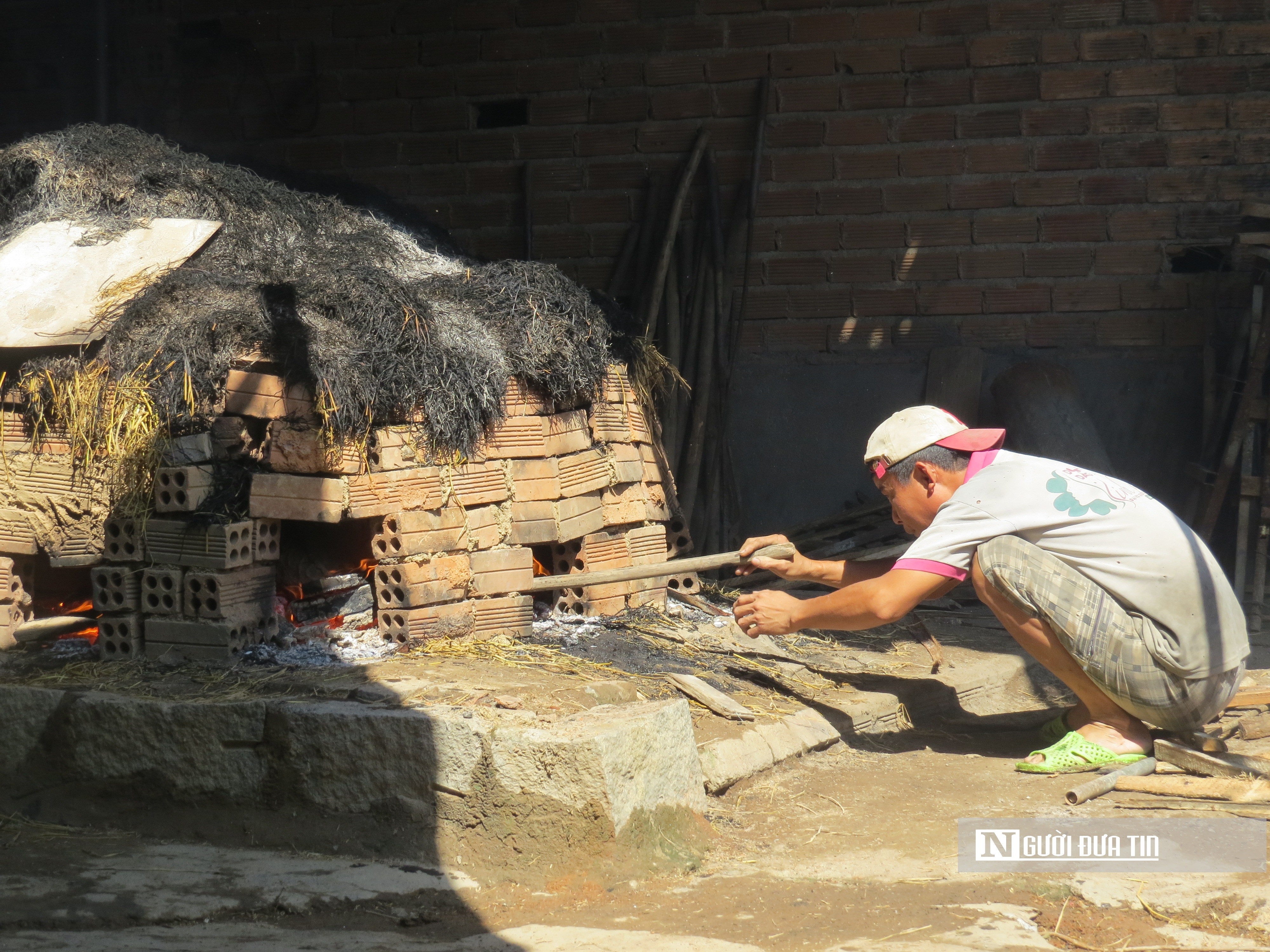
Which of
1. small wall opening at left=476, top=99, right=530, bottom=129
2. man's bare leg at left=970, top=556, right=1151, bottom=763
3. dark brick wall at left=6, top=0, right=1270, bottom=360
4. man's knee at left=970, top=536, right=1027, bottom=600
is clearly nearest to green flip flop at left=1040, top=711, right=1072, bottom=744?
man's bare leg at left=970, top=556, right=1151, bottom=763

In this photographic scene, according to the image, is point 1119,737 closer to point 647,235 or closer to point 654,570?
point 654,570

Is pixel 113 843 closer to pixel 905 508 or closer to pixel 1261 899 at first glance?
pixel 905 508

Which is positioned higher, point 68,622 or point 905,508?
Answer: point 905,508

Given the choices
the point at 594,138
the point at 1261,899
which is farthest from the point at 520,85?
the point at 1261,899

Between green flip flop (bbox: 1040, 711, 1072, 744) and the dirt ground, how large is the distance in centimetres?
37

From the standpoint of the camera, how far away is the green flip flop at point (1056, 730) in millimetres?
4586

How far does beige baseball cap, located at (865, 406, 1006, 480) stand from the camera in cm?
414

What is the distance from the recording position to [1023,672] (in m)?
5.63

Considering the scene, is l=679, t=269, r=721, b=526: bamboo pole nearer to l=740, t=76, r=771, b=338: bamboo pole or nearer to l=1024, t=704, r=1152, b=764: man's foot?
l=740, t=76, r=771, b=338: bamboo pole

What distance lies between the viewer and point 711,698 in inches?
184

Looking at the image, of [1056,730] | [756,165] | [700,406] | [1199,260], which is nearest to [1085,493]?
[1056,730]

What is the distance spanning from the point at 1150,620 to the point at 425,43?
6.41m

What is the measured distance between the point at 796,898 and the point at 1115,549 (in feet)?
5.23

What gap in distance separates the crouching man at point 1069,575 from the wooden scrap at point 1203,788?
0.17 metres
